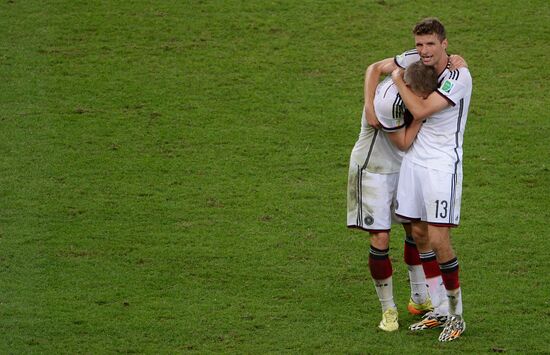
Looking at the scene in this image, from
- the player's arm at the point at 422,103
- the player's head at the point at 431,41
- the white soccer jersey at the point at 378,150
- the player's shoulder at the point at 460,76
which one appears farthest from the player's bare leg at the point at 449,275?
the player's head at the point at 431,41

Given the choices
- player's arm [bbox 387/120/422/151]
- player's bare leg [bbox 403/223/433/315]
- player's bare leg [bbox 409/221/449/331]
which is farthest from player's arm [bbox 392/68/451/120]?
player's bare leg [bbox 403/223/433/315]

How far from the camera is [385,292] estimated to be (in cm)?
792

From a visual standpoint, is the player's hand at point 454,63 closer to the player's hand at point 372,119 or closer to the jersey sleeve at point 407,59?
the jersey sleeve at point 407,59

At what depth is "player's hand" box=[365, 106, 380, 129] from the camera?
7672mm

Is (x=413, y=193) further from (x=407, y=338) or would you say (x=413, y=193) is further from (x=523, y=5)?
(x=523, y=5)

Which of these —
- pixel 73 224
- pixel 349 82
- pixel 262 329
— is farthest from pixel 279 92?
pixel 262 329

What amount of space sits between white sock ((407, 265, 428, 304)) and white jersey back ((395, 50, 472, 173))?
994 millimetres

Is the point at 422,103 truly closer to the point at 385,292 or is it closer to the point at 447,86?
the point at 447,86

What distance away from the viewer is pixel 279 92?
12.6 metres

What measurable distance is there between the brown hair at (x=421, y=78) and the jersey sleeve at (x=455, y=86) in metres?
0.07

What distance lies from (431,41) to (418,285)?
6.24ft

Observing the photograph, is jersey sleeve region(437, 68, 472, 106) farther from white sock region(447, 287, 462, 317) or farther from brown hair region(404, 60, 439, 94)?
white sock region(447, 287, 462, 317)

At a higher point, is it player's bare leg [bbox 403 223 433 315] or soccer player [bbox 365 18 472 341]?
soccer player [bbox 365 18 472 341]

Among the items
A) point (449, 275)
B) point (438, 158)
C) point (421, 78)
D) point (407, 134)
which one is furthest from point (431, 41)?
point (449, 275)
